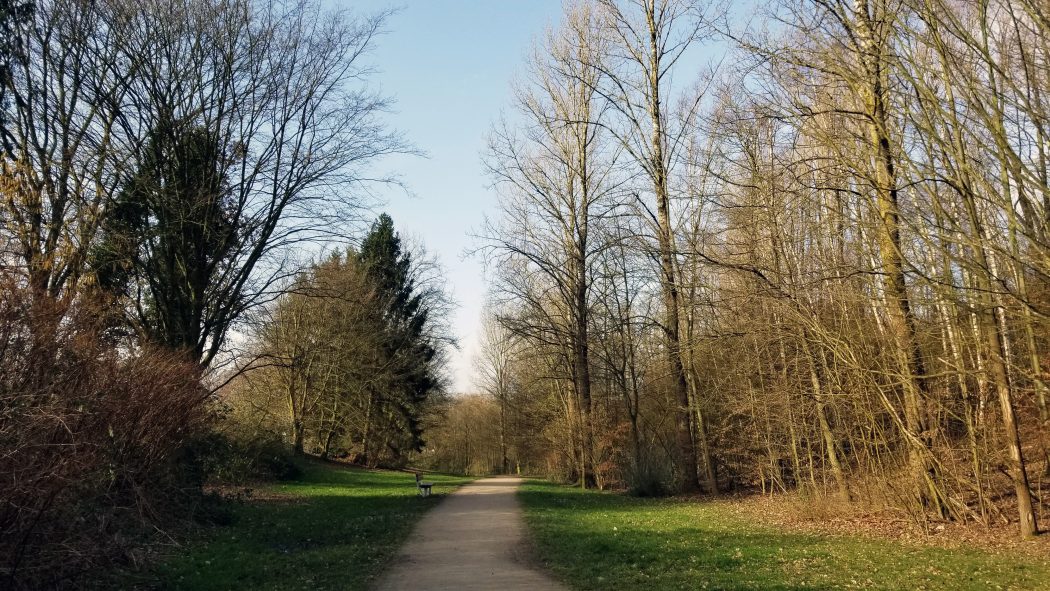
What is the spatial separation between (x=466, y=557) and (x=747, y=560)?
3958 mm

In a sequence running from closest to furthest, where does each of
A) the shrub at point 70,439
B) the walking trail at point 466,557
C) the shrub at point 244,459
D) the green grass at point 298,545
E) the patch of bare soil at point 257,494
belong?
the shrub at point 70,439
the walking trail at point 466,557
the green grass at point 298,545
the shrub at point 244,459
the patch of bare soil at point 257,494

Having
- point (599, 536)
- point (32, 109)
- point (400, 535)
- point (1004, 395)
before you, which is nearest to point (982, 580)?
point (1004, 395)

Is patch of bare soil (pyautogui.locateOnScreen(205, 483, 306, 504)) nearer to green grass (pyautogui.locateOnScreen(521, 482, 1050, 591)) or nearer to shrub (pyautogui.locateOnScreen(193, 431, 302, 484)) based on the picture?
shrub (pyautogui.locateOnScreen(193, 431, 302, 484))

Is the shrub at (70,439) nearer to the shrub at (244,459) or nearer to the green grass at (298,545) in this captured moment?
the green grass at (298,545)

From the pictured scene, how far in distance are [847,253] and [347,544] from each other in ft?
34.4

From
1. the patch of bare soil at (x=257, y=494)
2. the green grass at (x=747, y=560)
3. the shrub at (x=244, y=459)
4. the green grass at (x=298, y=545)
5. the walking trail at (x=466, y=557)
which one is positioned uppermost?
the shrub at (x=244, y=459)

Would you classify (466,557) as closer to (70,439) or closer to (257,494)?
(70,439)

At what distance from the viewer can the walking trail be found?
8477 millimetres

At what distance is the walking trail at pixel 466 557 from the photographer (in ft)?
27.8

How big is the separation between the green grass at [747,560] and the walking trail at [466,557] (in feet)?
1.38

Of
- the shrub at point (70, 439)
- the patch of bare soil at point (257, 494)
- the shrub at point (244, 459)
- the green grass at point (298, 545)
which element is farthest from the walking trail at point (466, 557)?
the shrub at point (244, 459)

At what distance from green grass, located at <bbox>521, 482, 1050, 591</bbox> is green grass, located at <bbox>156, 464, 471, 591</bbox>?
2.69 m

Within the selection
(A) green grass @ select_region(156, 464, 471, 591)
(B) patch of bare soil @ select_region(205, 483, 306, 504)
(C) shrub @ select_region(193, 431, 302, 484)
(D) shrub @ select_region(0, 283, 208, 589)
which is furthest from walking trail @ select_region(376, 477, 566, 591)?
(C) shrub @ select_region(193, 431, 302, 484)

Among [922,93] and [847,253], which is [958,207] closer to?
[922,93]
